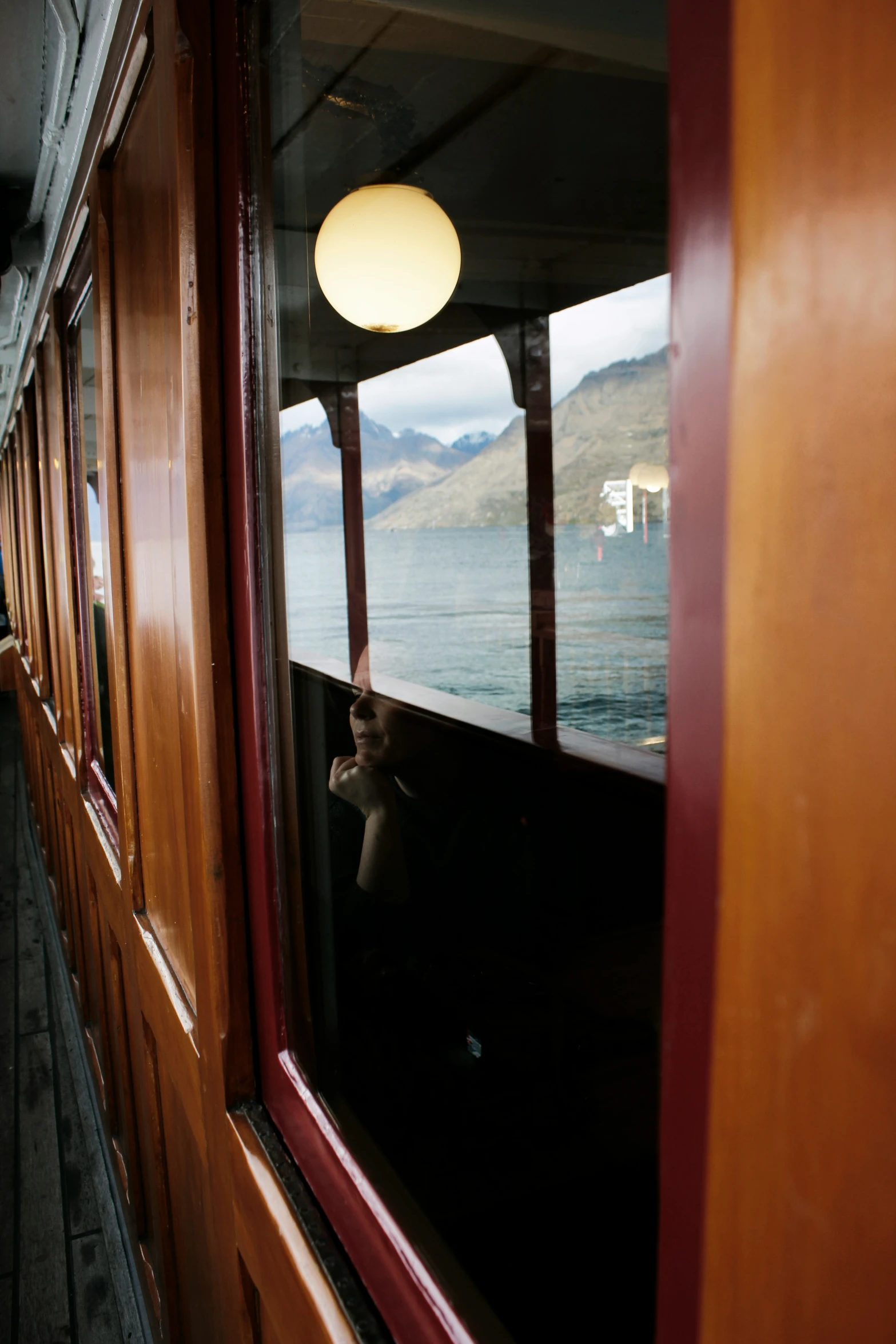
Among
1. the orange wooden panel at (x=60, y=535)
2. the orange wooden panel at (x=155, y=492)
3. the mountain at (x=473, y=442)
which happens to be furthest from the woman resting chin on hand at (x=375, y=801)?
the mountain at (x=473, y=442)

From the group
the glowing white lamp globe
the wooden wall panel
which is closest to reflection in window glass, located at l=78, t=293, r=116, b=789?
the glowing white lamp globe

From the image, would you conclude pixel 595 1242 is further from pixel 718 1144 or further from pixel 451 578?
pixel 451 578

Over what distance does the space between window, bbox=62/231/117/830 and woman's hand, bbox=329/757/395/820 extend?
0.72 meters

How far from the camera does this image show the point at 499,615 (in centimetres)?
3800

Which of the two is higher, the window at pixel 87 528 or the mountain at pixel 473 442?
the mountain at pixel 473 442

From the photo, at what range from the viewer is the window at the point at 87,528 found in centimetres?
219

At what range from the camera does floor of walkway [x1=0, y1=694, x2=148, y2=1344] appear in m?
2.08

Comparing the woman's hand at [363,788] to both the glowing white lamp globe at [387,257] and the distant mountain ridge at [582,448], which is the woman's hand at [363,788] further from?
the glowing white lamp globe at [387,257]

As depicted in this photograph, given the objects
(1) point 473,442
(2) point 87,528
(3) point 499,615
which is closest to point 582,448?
(2) point 87,528

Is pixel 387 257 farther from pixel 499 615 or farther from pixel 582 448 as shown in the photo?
pixel 499 615

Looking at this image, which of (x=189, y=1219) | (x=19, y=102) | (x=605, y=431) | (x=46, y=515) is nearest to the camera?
(x=605, y=431)

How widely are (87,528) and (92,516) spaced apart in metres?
0.10

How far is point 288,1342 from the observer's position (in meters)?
0.85

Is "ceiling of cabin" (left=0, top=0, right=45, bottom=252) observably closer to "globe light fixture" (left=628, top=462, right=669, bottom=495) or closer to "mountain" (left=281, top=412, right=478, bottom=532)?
"mountain" (left=281, top=412, right=478, bottom=532)
